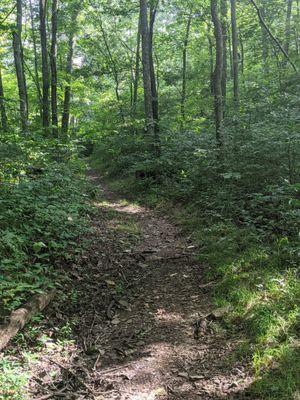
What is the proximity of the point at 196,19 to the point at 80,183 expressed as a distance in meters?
12.3

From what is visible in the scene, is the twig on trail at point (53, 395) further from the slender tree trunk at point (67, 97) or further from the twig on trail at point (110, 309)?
the slender tree trunk at point (67, 97)

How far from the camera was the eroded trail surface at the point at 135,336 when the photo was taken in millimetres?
3303

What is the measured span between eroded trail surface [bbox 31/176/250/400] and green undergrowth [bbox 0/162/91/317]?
0.36m

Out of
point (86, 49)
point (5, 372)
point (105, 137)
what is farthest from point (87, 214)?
point (86, 49)

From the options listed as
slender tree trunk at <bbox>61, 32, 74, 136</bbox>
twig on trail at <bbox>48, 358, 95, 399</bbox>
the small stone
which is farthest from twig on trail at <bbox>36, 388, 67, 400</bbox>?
slender tree trunk at <bbox>61, 32, 74, 136</bbox>

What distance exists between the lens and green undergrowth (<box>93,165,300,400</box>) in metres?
3.29

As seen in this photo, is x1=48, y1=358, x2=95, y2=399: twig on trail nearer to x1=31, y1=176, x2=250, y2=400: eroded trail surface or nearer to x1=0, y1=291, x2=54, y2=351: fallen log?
x1=31, y1=176, x2=250, y2=400: eroded trail surface

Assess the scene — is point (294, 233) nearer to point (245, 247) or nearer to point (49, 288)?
point (245, 247)

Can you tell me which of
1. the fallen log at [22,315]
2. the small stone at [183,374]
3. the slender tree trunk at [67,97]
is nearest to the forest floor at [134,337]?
the small stone at [183,374]

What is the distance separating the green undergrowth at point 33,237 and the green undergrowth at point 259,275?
239 cm

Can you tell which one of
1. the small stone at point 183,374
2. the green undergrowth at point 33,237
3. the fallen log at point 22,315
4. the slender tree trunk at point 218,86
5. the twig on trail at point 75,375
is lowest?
the small stone at point 183,374

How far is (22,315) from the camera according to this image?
399 centimetres

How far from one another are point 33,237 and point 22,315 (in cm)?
204

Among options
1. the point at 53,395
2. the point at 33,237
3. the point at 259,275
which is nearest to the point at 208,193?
the point at 259,275
